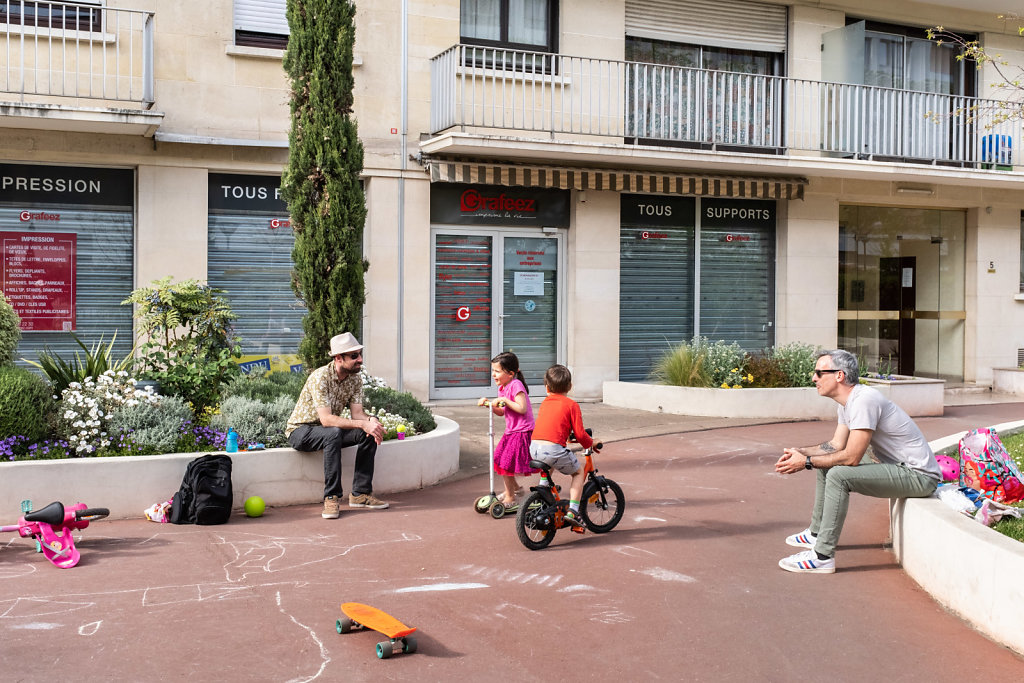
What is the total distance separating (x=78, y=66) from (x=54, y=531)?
8.40 meters

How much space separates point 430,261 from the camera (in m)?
15.7

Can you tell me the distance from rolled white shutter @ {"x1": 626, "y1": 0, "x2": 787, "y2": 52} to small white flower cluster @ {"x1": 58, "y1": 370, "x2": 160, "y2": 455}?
10.8 metres

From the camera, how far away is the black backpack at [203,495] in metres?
7.84

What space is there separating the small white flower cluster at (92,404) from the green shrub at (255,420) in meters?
0.58

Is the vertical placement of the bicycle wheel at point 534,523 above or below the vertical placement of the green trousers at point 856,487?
below

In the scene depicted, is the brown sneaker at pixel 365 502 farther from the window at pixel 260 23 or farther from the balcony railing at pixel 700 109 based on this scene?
the window at pixel 260 23

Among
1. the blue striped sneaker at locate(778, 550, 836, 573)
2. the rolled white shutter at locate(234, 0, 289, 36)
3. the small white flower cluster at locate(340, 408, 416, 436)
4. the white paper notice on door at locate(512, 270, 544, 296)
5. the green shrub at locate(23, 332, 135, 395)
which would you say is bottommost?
the blue striped sneaker at locate(778, 550, 836, 573)

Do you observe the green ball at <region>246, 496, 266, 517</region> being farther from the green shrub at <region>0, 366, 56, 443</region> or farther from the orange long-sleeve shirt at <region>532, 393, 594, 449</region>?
the orange long-sleeve shirt at <region>532, 393, 594, 449</region>

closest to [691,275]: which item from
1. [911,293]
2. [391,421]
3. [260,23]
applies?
[911,293]

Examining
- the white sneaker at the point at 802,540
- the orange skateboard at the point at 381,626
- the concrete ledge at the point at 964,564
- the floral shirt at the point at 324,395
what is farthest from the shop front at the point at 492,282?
the orange skateboard at the point at 381,626

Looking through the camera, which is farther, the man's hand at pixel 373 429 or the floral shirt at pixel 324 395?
the floral shirt at pixel 324 395

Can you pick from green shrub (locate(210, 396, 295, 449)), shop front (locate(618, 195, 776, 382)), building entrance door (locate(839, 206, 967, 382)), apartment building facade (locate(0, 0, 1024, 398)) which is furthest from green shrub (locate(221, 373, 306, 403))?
building entrance door (locate(839, 206, 967, 382))

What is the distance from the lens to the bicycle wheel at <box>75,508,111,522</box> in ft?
23.2

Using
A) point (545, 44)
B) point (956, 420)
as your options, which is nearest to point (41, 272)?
point (545, 44)
